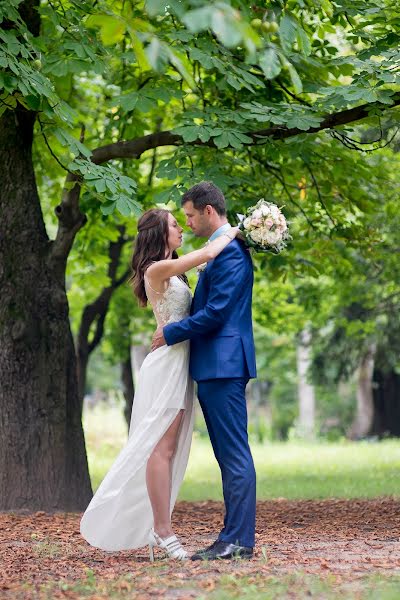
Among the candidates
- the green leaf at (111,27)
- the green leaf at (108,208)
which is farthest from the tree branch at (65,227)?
the green leaf at (111,27)

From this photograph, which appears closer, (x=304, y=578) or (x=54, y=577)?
(x=304, y=578)

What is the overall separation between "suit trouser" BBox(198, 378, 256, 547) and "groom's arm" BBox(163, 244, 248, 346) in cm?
35

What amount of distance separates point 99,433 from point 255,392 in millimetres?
24518

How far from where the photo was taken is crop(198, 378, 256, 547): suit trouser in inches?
230

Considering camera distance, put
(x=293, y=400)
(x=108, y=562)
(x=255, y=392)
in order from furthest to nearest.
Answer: (x=255, y=392)
(x=293, y=400)
(x=108, y=562)

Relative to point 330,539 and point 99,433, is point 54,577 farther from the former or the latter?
point 99,433

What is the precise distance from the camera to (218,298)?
5.79m

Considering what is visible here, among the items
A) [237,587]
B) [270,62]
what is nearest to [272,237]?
[237,587]

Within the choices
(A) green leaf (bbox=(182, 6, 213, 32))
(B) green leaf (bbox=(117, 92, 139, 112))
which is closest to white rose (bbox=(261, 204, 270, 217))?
(B) green leaf (bbox=(117, 92, 139, 112))

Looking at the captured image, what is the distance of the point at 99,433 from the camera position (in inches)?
1121

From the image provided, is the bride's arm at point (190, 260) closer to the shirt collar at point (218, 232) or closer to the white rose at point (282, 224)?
the shirt collar at point (218, 232)

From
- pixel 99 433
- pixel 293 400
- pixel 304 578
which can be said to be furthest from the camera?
pixel 293 400

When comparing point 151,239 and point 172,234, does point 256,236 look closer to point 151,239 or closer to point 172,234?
point 172,234

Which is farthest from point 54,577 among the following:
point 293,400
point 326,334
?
point 293,400
